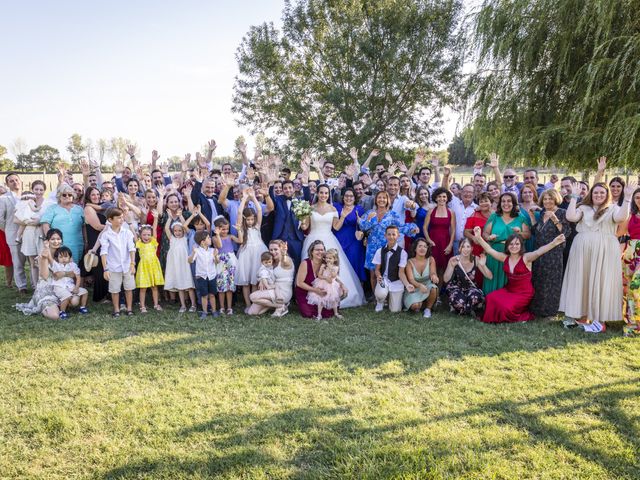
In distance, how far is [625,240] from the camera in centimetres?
798

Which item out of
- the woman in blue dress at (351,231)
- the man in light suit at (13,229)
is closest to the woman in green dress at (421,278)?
the woman in blue dress at (351,231)

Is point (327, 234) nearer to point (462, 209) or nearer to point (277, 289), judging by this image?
point (277, 289)

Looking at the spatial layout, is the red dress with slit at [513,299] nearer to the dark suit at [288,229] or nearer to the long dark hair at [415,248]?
the long dark hair at [415,248]

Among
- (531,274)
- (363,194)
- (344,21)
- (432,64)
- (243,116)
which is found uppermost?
(344,21)

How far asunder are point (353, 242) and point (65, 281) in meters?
4.60

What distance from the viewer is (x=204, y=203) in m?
8.01

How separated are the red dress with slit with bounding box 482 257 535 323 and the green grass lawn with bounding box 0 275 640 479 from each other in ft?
0.84

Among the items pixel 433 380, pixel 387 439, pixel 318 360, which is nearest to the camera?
pixel 387 439

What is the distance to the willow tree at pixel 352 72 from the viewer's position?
54.5 ft

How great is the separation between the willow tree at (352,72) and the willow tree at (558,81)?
5.13 metres

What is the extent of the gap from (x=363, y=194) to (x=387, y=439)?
562cm

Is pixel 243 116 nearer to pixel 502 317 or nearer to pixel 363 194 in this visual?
pixel 363 194

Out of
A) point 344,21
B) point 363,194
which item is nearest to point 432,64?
point 344,21

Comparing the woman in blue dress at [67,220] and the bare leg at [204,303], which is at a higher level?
the woman in blue dress at [67,220]
